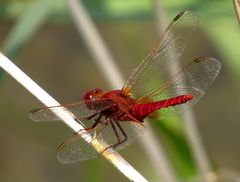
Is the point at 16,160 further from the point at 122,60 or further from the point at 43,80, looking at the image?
the point at 122,60

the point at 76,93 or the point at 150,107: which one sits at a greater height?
the point at 150,107

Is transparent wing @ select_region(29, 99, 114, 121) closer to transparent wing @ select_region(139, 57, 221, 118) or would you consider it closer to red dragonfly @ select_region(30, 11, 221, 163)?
red dragonfly @ select_region(30, 11, 221, 163)

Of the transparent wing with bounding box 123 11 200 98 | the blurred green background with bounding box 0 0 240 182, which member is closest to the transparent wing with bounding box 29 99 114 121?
the transparent wing with bounding box 123 11 200 98

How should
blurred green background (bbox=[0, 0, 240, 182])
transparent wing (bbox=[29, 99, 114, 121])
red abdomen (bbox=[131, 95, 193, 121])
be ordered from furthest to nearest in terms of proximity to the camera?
1. blurred green background (bbox=[0, 0, 240, 182])
2. red abdomen (bbox=[131, 95, 193, 121])
3. transparent wing (bbox=[29, 99, 114, 121])

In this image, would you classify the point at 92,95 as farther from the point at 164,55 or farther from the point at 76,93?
the point at 76,93

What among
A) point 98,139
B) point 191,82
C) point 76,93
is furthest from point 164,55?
point 76,93

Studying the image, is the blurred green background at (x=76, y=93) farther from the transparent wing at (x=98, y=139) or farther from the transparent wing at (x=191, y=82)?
the transparent wing at (x=98, y=139)

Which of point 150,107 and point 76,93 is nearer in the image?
point 150,107

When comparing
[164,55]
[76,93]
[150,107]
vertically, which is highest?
[164,55]

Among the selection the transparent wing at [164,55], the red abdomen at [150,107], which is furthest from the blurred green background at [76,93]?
the red abdomen at [150,107]
